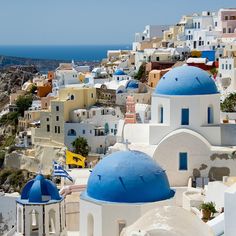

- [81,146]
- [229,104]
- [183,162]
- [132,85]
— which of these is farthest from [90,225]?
[132,85]


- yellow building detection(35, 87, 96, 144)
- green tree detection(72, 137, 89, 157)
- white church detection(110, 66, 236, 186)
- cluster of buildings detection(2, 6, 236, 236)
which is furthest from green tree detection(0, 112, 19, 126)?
white church detection(110, 66, 236, 186)

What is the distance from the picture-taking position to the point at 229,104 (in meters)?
38.9

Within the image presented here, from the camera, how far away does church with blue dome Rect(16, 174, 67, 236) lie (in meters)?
16.6

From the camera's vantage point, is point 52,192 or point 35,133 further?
point 35,133

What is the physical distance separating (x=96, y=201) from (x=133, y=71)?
48.1m

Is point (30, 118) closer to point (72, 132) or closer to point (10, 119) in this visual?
point (10, 119)

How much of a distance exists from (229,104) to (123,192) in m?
24.1

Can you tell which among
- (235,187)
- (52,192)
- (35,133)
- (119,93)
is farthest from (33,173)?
(235,187)

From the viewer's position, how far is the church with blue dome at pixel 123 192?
15.7m

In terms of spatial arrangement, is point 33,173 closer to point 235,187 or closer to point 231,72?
point 231,72

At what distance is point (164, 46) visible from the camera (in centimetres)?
7050

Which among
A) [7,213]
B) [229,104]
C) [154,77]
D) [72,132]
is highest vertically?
[154,77]

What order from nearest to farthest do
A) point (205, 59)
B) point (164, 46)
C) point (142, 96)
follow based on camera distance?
point (142, 96), point (205, 59), point (164, 46)

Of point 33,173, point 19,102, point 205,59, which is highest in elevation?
point 205,59
